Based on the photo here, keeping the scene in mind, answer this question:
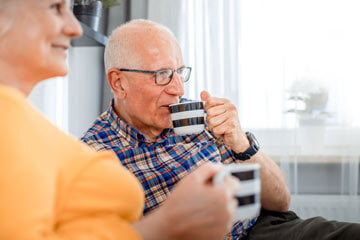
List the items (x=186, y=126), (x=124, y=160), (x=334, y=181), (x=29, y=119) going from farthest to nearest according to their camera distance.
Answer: (x=334, y=181) → (x=124, y=160) → (x=186, y=126) → (x=29, y=119)

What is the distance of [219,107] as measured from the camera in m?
1.56

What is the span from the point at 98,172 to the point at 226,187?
18 centimetres

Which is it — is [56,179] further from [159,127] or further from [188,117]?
[159,127]

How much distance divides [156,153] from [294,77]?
160 centimetres

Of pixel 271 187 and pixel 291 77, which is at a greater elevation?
pixel 291 77

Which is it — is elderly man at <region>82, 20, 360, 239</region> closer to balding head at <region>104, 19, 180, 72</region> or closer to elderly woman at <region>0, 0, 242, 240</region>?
balding head at <region>104, 19, 180, 72</region>

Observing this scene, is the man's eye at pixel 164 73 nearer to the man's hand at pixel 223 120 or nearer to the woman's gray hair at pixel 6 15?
the man's hand at pixel 223 120

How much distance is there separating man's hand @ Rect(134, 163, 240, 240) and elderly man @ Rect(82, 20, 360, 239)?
0.79m

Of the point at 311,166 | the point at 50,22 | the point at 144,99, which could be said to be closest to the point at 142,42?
the point at 144,99

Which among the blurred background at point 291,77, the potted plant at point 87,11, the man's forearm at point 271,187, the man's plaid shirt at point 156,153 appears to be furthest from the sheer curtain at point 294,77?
the man's plaid shirt at point 156,153

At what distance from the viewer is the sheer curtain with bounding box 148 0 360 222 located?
293cm

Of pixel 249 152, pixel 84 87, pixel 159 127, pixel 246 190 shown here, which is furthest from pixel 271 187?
pixel 84 87

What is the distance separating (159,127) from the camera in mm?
1619

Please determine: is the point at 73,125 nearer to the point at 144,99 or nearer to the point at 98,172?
the point at 144,99
